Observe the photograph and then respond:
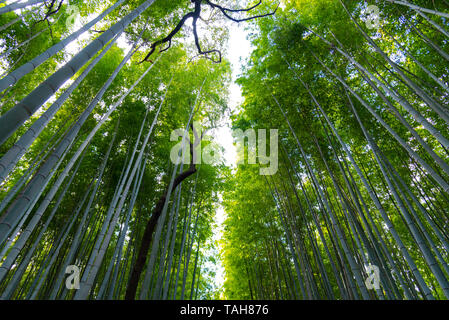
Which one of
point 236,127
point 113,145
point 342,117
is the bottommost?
point 113,145

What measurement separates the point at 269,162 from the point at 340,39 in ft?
8.64

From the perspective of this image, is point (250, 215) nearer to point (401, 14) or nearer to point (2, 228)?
point (401, 14)

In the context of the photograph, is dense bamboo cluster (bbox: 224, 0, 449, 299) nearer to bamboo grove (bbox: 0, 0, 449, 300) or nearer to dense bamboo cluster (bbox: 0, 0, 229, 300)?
bamboo grove (bbox: 0, 0, 449, 300)

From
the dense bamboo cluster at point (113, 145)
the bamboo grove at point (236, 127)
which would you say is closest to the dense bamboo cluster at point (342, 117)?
the bamboo grove at point (236, 127)

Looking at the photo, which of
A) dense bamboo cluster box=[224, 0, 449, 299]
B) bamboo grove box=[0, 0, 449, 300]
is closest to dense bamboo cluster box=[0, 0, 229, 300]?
bamboo grove box=[0, 0, 449, 300]

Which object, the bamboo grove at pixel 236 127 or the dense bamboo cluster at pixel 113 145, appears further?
the dense bamboo cluster at pixel 113 145

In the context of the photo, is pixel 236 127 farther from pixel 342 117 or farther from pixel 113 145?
pixel 113 145

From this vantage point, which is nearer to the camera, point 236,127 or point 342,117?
point 342,117

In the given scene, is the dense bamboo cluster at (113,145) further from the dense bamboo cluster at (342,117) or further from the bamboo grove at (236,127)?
→ the dense bamboo cluster at (342,117)

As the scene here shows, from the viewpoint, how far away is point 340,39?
3.54 metres

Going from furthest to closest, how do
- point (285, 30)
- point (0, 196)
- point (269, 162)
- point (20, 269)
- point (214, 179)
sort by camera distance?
point (214, 179) → point (269, 162) → point (0, 196) → point (285, 30) → point (20, 269)

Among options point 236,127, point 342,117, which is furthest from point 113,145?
point 342,117

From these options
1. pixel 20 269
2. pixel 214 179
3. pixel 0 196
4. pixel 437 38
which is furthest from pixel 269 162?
pixel 0 196

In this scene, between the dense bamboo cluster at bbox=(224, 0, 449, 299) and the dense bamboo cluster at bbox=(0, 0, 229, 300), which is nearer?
the dense bamboo cluster at bbox=(224, 0, 449, 299)
